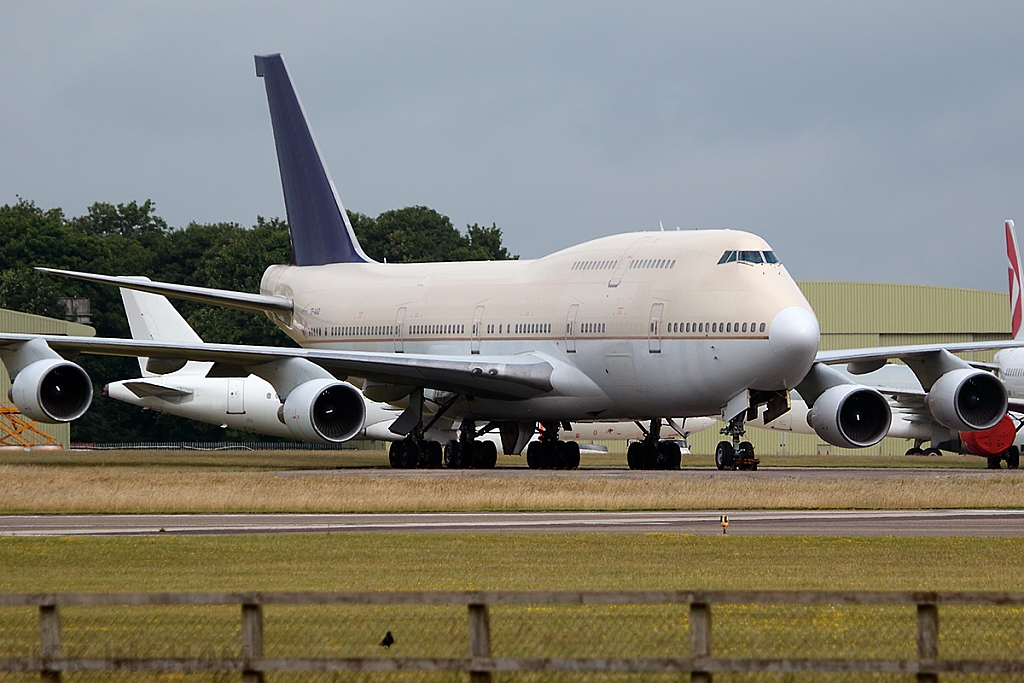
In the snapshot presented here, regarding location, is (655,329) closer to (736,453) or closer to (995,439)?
(736,453)

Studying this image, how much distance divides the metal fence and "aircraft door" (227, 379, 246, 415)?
47467mm

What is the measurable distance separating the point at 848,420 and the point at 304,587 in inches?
983

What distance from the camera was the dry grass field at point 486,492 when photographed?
3070 centimetres

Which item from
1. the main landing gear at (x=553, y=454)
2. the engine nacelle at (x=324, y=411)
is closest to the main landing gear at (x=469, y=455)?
the main landing gear at (x=553, y=454)

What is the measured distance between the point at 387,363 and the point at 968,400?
14.7 metres

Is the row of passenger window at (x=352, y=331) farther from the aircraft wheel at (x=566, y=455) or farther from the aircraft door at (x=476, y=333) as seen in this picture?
the aircraft wheel at (x=566, y=455)

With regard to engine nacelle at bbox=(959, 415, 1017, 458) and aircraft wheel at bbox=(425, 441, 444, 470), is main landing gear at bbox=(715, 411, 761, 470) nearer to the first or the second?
aircraft wheel at bbox=(425, 441, 444, 470)

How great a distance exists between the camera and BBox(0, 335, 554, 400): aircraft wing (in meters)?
39.4

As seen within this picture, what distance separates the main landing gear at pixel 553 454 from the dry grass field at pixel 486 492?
23.5ft

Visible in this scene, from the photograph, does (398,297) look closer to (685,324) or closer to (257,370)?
(257,370)

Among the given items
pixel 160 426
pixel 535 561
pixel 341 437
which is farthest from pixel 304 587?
pixel 160 426

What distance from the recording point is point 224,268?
108m

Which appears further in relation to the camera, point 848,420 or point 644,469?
point 644,469

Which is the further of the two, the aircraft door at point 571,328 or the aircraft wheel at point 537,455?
the aircraft wheel at point 537,455
